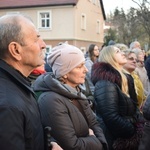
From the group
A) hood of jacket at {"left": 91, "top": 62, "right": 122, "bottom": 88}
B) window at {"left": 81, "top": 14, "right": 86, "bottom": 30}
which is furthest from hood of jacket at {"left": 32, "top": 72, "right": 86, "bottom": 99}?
window at {"left": 81, "top": 14, "right": 86, "bottom": 30}

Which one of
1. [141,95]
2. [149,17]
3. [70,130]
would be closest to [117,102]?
[141,95]

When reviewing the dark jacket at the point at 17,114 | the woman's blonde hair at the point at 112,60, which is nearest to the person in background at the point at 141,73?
the woman's blonde hair at the point at 112,60

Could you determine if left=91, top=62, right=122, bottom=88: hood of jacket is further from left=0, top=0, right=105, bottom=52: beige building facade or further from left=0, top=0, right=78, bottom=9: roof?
left=0, top=0, right=78, bottom=9: roof

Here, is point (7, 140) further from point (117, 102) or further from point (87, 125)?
point (117, 102)

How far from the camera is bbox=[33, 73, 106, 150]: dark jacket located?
2.42 metres

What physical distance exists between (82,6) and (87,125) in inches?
1154

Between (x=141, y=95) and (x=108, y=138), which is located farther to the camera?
(x=141, y=95)

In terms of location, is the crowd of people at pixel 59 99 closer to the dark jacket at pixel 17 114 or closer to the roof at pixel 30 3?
the dark jacket at pixel 17 114

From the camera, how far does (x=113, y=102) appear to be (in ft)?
11.6

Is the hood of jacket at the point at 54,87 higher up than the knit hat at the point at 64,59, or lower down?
lower down

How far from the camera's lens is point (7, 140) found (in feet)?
5.18

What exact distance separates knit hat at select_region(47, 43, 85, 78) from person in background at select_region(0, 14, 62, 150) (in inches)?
25.9

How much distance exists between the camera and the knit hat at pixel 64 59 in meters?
2.74

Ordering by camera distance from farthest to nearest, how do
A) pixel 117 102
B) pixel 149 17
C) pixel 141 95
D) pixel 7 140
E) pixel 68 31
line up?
pixel 68 31, pixel 149 17, pixel 141 95, pixel 117 102, pixel 7 140
